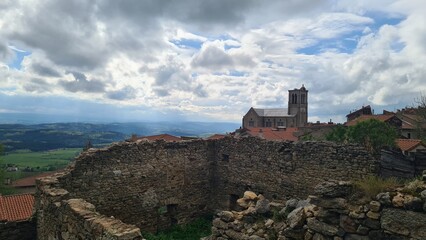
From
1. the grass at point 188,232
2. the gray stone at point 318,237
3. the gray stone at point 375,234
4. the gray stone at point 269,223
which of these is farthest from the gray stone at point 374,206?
the grass at point 188,232

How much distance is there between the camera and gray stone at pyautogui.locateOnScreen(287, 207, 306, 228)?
22.6 ft

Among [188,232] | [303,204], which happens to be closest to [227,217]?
[303,204]

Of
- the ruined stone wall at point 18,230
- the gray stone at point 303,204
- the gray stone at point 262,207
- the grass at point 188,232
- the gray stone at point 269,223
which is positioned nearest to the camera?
the gray stone at point 303,204

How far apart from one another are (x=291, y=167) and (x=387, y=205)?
7154 millimetres

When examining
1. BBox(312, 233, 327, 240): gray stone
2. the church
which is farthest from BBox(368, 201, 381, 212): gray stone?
the church

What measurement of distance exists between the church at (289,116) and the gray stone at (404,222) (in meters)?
116

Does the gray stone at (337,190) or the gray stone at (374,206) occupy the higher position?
the gray stone at (337,190)

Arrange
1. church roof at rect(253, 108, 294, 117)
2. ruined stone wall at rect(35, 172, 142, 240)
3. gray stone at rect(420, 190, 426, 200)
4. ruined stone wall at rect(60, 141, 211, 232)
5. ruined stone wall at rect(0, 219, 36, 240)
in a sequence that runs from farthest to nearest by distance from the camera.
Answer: church roof at rect(253, 108, 294, 117)
ruined stone wall at rect(60, 141, 211, 232)
ruined stone wall at rect(0, 219, 36, 240)
ruined stone wall at rect(35, 172, 142, 240)
gray stone at rect(420, 190, 426, 200)

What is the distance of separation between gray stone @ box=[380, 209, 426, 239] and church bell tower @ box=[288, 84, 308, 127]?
118 meters

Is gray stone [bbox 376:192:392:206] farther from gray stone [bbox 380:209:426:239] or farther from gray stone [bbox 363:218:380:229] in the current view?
gray stone [bbox 363:218:380:229]

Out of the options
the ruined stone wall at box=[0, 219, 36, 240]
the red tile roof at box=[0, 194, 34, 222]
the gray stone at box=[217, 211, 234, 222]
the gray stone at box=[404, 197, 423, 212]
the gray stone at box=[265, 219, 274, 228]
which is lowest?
the red tile roof at box=[0, 194, 34, 222]

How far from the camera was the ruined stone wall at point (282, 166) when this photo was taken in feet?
36.1

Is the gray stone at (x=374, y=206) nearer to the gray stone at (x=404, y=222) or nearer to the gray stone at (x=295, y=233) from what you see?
the gray stone at (x=404, y=222)

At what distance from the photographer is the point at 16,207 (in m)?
26.8
